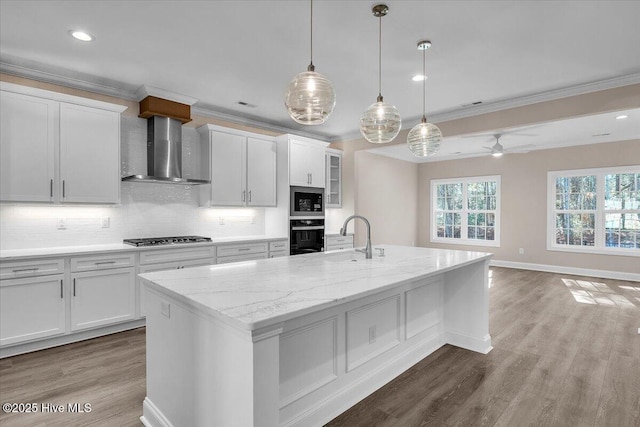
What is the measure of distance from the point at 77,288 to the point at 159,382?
1.97m

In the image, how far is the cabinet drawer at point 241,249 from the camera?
167 inches

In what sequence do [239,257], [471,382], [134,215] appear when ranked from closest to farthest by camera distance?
[471,382]
[134,215]
[239,257]

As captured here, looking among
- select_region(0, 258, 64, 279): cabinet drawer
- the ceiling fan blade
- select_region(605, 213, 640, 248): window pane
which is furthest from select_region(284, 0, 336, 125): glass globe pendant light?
select_region(605, 213, 640, 248): window pane

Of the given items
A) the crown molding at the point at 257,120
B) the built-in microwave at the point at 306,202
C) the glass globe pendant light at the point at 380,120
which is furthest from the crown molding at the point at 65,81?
the glass globe pendant light at the point at 380,120

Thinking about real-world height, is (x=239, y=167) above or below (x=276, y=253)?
above

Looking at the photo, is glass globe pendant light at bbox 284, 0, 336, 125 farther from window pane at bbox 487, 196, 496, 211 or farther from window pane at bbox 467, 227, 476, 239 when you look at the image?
window pane at bbox 467, 227, 476, 239

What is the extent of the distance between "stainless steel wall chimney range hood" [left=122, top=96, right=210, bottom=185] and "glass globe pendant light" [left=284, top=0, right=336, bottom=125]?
2445 millimetres

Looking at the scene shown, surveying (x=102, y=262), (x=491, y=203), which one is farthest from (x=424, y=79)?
(x=491, y=203)

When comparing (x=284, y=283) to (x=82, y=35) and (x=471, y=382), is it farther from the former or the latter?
(x=82, y=35)

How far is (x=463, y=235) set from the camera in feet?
27.0

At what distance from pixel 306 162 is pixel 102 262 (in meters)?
3.03

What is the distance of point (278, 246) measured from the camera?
490cm

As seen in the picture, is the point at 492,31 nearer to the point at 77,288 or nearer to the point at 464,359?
the point at 464,359

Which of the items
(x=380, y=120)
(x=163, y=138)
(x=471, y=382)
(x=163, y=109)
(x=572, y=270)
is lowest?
(x=471, y=382)
